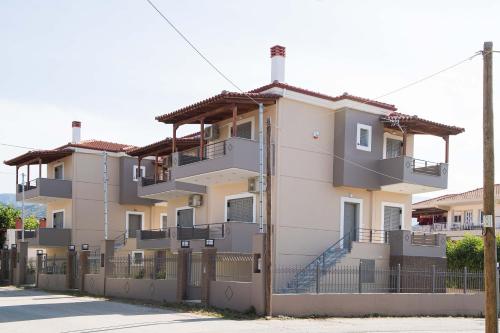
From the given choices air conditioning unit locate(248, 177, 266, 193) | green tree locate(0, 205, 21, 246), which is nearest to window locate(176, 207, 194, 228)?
air conditioning unit locate(248, 177, 266, 193)

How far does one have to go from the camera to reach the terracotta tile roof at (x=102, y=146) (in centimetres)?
4350

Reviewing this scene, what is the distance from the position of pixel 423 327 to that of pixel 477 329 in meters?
1.89

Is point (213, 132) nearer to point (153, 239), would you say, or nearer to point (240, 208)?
point (240, 208)

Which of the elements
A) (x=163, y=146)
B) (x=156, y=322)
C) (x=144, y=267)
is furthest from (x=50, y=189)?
(x=156, y=322)

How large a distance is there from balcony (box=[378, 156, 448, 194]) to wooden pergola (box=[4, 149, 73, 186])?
21613mm

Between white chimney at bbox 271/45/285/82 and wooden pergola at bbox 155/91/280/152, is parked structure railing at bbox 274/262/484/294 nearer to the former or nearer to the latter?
wooden pergola at bbox 155/91/280/152

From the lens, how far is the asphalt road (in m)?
18.5

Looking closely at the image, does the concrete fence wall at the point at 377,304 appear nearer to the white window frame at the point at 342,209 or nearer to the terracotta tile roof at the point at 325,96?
the white window frame at the point at 342,209

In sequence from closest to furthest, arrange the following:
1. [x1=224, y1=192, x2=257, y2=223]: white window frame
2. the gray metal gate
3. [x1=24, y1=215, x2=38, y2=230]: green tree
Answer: the gray metal gate < [x1=224, y1=192, x2=257, y2=223]: white window frame < [x1=24, y1=215, x2=38, y2=230]: green tree

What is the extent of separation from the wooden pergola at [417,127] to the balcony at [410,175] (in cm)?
90

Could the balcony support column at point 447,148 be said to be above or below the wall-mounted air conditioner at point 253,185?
Answer: above

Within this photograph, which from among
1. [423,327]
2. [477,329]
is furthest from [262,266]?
[477,329]

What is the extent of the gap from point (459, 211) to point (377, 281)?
33.5m

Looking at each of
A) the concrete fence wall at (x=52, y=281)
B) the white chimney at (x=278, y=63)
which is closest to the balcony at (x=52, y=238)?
the concrete fence wall at (x=52, y=281)
